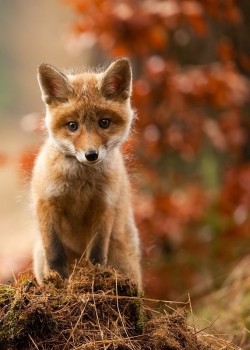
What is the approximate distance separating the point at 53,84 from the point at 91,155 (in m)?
0.76

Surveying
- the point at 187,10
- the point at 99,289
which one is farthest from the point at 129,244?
the point at 187,10

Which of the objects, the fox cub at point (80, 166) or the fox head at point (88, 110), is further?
the fox cub at point (80, 166)

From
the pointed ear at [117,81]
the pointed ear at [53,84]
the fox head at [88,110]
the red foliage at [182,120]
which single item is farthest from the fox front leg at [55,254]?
the red foliage at [182,120]

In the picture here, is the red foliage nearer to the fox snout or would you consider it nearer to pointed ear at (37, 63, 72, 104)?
pointed ear at (37, 63, 72, 104)

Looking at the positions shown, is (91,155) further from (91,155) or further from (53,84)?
(53,84)

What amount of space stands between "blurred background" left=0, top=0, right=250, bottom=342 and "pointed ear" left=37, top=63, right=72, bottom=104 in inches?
68.0

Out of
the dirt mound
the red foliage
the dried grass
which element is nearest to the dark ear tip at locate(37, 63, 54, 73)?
the dirt mound

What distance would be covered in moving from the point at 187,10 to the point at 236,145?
2337 millimetres

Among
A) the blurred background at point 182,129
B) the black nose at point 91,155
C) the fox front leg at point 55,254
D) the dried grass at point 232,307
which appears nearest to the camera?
the black nose at point 91,155

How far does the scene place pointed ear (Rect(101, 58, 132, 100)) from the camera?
557cm

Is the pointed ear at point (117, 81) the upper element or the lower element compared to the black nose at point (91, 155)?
upper

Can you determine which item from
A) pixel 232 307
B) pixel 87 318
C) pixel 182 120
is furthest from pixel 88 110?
pixel 182 120

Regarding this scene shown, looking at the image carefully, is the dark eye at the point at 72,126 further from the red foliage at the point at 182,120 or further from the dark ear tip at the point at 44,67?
the red foliage at the point at 182,120

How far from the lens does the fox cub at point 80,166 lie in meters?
5.38
